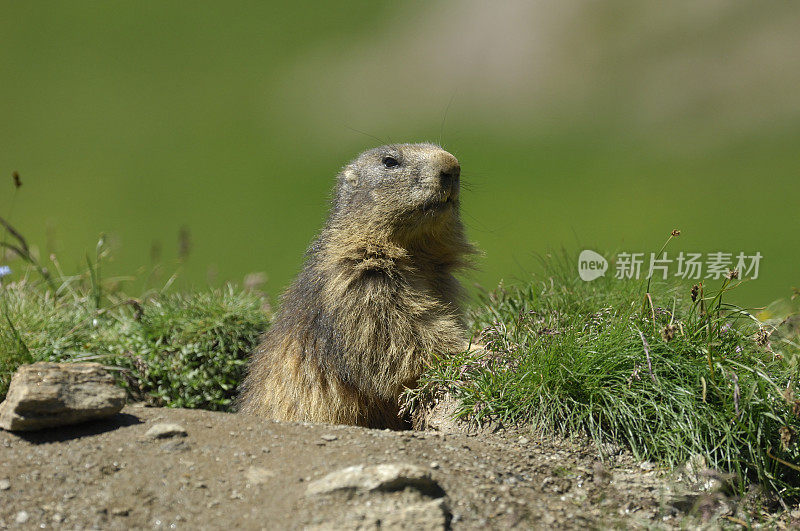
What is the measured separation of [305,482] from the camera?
11.6 ft

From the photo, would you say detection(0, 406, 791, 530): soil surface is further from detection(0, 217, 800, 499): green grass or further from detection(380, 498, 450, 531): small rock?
detection(0, 217, 800, 499): green grass

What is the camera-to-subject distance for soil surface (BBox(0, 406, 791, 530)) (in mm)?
3375

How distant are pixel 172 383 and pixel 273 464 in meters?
3.21

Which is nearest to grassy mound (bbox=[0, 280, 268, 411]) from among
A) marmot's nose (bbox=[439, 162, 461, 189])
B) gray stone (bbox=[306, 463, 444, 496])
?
marmot's nose (bbox=[439, 162, 461, 189])

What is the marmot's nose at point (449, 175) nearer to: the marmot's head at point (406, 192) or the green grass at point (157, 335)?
the marmot's head at point (406, 192)

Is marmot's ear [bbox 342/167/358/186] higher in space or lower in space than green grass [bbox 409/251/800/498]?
higher

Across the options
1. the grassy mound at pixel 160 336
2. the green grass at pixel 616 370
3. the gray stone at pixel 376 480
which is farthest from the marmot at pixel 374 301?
the gray stone at pixel 376 480

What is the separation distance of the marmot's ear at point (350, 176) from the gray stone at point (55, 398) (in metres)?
2.49

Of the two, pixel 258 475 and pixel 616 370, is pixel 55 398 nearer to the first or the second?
pixel 258 475

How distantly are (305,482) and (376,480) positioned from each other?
386mm

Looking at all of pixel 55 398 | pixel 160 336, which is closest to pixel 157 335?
pixel 160 336

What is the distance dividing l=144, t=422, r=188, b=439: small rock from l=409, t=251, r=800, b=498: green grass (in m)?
1.67

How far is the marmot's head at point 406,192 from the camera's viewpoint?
550 centimetres

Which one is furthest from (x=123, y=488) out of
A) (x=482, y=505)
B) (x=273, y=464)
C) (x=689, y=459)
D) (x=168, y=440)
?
(x=689, y=459)
